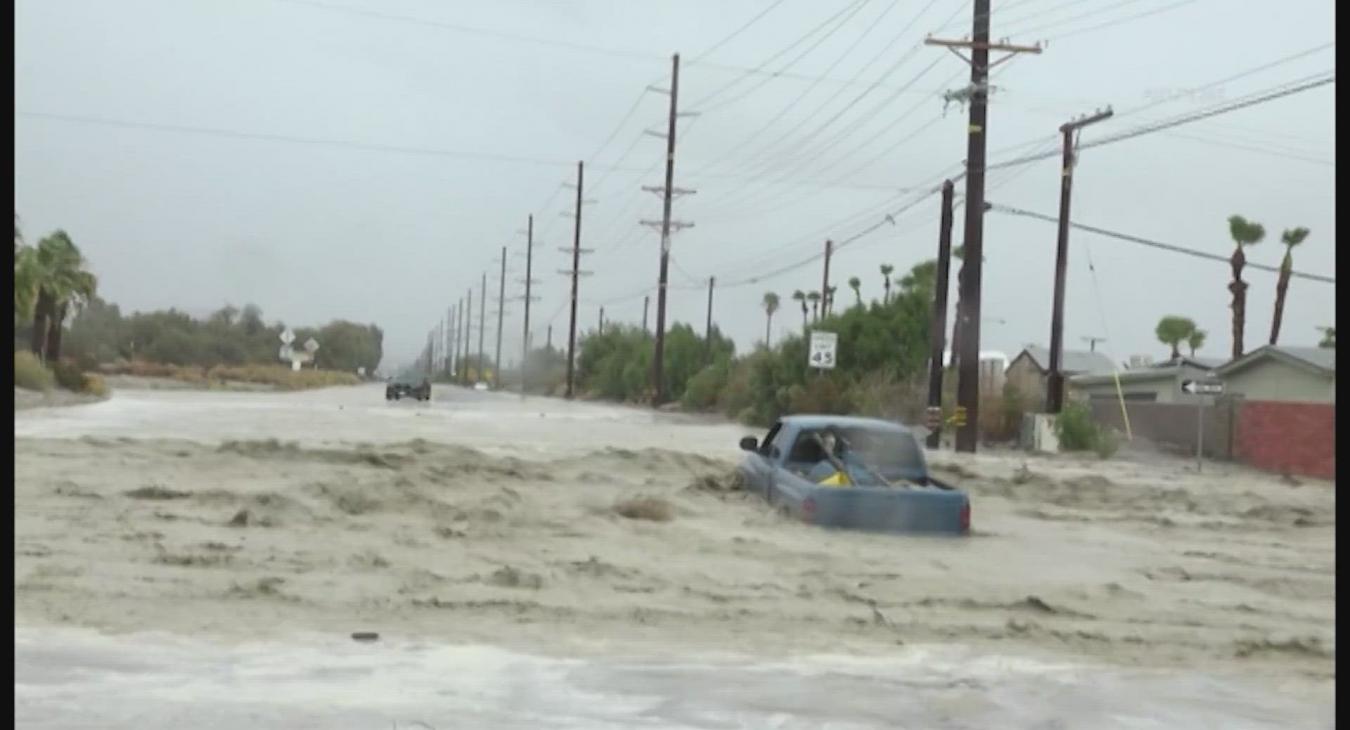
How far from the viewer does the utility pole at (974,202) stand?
3603 cm

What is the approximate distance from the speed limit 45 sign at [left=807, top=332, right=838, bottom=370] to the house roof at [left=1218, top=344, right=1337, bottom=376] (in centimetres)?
1098

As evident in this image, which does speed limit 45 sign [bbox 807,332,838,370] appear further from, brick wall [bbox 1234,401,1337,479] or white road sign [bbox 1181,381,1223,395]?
white road sign [bbox 1181,381,1223,395]

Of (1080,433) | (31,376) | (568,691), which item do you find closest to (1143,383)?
(1080,433)

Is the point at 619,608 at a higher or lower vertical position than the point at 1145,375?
lower

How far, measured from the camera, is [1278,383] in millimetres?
46531

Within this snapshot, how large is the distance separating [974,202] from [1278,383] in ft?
49.6

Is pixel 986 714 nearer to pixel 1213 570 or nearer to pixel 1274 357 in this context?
pixel 1213 570

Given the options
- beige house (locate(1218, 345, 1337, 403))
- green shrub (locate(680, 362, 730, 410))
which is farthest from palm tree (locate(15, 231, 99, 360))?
beige house (locate(1218, 345, 1337, 403))

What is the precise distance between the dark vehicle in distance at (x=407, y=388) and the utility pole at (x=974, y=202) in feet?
126

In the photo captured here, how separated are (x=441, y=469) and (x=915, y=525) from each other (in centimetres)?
941

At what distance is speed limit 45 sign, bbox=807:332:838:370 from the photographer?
47.7 metres

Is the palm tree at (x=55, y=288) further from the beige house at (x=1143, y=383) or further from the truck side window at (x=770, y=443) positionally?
the truck side window at (x=770, y=443)

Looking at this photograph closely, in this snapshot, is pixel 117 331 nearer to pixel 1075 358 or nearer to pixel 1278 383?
pixel 1075 358

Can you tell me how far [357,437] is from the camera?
3366 centimetres
